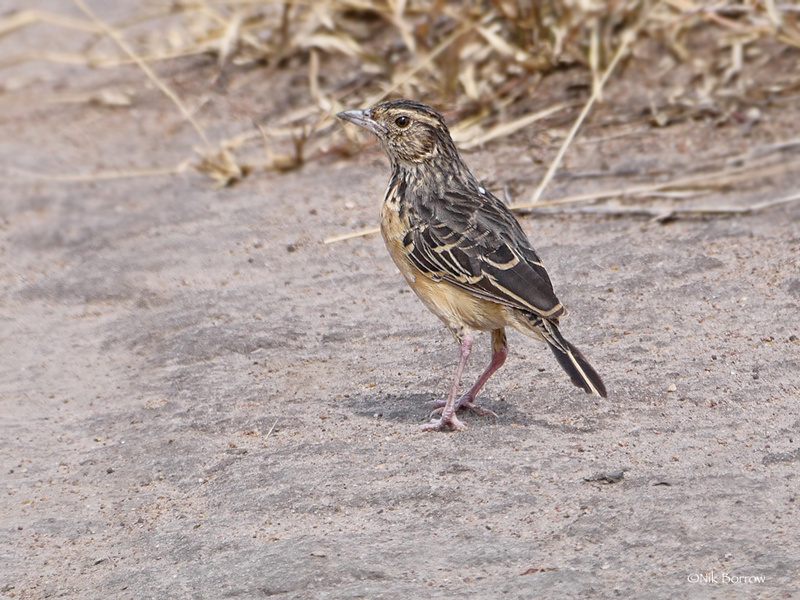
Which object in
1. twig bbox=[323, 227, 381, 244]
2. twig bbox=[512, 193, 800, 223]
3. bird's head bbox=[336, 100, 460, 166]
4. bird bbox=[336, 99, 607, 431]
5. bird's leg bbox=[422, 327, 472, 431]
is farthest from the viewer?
twig bbox=[323, 227, 381, 244]

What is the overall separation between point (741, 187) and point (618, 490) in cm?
408

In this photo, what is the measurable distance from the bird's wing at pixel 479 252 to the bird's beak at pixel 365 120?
0.55m

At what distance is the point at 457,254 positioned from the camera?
203 inches

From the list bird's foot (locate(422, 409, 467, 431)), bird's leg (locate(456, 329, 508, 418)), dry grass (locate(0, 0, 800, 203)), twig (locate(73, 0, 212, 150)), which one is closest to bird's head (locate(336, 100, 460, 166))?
bird's leg (locate(456, 329, 508, 418))

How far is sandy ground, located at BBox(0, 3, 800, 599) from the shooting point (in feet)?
13.6

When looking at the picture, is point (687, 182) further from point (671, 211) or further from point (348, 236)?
point (348, 236)

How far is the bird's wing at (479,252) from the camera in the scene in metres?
4.98

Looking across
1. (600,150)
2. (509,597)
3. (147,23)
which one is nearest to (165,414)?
(509,597)

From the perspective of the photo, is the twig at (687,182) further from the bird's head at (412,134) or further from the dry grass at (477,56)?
the bird's head at (412,134)

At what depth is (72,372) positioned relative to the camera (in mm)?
6305

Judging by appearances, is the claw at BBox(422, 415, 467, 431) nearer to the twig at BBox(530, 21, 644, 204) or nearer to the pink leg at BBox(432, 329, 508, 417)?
the pink leg at BBox(432, 329, 508, 417)

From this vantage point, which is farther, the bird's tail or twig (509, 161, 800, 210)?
twig (509, 161, 800, 210)

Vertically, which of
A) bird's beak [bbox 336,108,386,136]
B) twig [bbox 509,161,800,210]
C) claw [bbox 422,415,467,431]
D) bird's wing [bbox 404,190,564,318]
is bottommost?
twig [bbox 509,161,800,210]

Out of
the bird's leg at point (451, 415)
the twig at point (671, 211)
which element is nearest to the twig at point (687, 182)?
the twig at point (671, 211)
